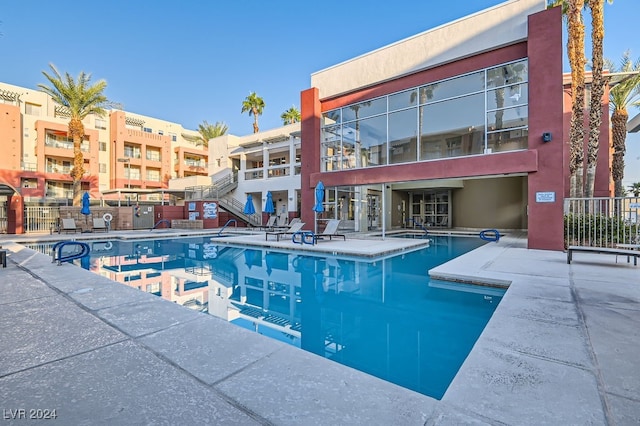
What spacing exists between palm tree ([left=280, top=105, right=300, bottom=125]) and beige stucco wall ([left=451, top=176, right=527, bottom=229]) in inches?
827

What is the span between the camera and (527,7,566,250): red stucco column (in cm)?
1013

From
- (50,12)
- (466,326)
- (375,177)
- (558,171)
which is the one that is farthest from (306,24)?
(466,326)

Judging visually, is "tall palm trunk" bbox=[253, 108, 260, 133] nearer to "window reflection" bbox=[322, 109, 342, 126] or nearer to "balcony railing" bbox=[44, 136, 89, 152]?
"balcony railing" bbox=[44, 136, 89, 152]

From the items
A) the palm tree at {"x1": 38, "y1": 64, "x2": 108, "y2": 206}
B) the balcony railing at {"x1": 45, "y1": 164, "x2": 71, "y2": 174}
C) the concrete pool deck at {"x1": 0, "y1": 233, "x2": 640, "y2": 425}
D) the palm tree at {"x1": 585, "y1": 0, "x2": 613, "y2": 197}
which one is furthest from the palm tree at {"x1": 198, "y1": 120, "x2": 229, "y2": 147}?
the concrete pool deck at {"x1": 0, "y1": 233, "x2": 640, "y2": 425}

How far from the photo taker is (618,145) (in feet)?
51.0

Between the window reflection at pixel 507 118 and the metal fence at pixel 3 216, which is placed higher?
the window reflection at pixel 507 118

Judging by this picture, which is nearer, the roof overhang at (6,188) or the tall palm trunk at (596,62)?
the tall palm trunk at (596,62)

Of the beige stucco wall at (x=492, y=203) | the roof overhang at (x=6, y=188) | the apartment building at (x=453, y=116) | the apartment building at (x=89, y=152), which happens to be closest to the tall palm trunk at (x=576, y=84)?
the apartment building at (x=453, y=116)

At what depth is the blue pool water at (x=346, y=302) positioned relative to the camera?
3512 millimetres

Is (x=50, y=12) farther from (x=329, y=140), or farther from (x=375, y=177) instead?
(x=375, y=177)

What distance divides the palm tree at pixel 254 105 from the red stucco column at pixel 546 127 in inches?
1123

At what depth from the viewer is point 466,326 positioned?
4.35 m

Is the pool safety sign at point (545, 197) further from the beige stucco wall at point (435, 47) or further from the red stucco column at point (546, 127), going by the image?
the beige stucco wall at point (435, 47)

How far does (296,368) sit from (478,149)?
1202cm
